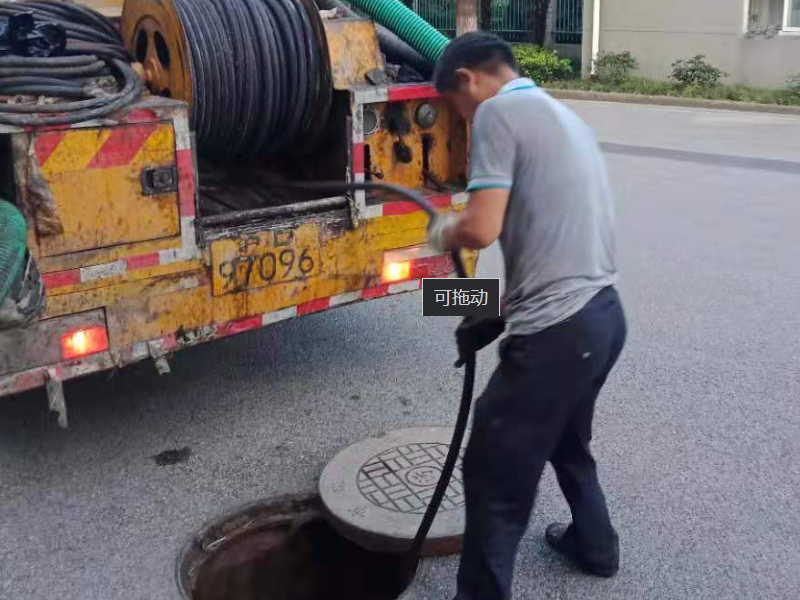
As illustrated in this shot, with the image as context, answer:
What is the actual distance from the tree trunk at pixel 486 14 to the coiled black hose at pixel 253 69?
19.4m

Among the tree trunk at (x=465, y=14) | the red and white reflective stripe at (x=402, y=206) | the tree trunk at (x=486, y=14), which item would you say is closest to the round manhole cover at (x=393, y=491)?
the red and white reflective stripe at (x=402, y=206)

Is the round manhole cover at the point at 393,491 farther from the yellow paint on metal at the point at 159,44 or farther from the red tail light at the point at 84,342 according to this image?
the yellow paint on metal at the point at 159,44

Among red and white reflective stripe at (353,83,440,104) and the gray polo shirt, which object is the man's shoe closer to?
the gray polo shirt

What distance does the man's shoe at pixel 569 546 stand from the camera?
132 inches

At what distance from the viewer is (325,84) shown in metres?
4.45

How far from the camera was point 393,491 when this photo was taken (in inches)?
151

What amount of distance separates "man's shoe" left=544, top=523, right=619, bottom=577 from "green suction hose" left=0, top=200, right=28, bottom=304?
196cm

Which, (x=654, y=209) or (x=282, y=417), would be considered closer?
(x=282, y=417)

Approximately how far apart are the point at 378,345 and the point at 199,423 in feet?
4.13

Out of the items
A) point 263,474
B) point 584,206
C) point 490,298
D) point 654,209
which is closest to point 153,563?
point 263,474

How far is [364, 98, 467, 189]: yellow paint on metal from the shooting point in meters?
4.59

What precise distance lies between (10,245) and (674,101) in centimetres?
1497

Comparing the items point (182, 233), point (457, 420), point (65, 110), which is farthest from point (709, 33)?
point (457, 420)

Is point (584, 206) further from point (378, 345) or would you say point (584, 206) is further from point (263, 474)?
point (378, 345)
